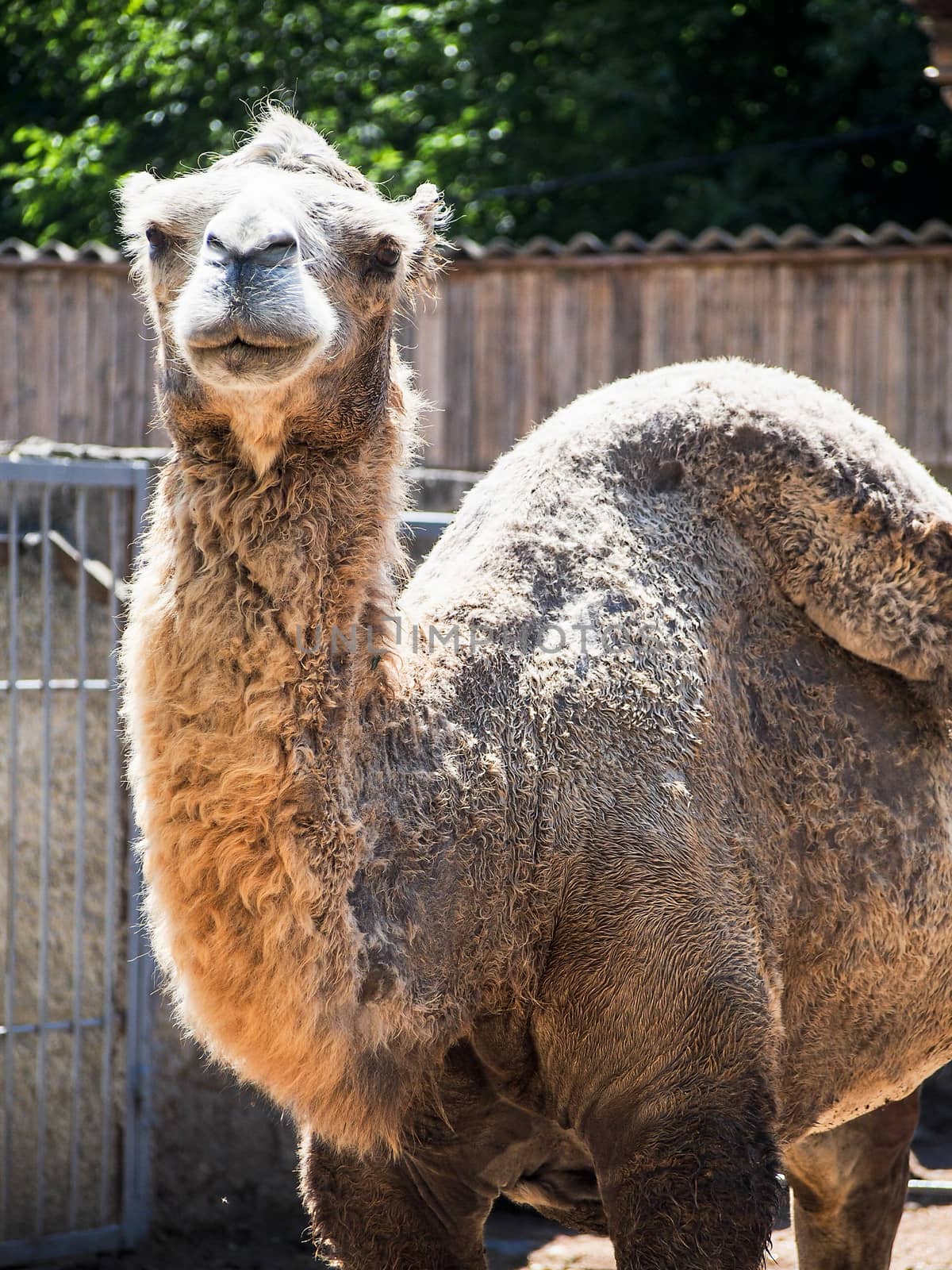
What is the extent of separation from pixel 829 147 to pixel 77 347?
9.05m

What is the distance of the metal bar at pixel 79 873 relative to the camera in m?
5.03

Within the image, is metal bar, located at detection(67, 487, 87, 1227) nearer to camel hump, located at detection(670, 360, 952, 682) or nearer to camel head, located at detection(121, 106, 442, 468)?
camel head, located at detection(121, 106, 442, 468)

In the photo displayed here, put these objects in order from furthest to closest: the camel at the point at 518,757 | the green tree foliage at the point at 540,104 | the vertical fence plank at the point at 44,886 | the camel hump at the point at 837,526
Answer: the green tree foliage at the point at 540,104, the vertical fence plank at the point at 44,886, the camel hump at the point at 837,526, the camel at the point at 518,757

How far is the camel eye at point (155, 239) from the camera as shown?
2.68 metres

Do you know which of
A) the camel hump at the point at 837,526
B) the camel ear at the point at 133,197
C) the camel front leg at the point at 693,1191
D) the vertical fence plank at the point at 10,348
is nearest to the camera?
the camel front leg at the point at 693,1191

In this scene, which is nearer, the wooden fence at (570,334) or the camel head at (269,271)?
the camel head at (269,271)

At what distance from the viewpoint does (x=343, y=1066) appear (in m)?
2.51

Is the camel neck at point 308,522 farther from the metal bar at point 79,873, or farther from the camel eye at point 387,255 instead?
the metal bar at point 79,873

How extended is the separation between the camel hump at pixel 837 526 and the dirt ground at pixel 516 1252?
8.52ft

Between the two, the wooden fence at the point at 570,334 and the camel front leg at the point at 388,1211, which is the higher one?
the wooden fence at the point at 570,334

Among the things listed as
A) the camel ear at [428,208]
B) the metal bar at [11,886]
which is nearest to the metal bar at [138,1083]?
the metal bar at [11,886]

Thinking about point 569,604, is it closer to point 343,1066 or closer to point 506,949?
point 506,949

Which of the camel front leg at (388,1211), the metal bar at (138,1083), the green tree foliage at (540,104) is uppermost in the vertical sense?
the green tree foliage at (540,104)

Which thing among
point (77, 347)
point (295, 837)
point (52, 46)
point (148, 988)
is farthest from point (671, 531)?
point (52, 46)
